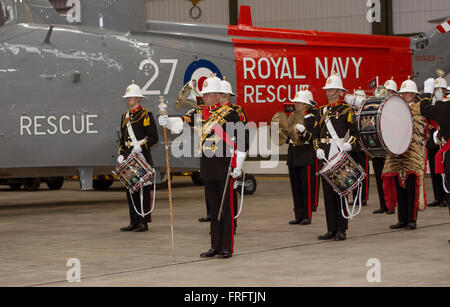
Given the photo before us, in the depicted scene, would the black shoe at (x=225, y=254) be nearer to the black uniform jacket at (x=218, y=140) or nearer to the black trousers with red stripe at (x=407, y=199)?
the black uniform jacket at (x=218, y=140)

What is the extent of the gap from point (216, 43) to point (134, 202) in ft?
13.9

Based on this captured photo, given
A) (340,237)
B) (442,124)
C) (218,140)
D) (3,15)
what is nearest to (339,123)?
(442,124)

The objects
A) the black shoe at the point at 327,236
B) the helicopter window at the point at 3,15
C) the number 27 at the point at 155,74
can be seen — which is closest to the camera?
the black shoe at the point at 327,236

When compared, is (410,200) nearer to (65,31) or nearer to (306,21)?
(65,31)

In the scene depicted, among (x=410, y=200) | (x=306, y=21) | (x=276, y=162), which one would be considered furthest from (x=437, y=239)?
(x=306, y=21)

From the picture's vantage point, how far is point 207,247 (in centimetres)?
839

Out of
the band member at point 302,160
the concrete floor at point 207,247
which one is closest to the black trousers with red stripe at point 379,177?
the concrete floor at point 207,247

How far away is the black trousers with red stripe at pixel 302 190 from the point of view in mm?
10375

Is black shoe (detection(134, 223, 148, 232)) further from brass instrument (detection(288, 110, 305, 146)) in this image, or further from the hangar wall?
the hangar wall

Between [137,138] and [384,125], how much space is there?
10.4 feet

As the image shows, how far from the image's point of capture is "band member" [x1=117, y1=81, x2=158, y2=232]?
9.84 m

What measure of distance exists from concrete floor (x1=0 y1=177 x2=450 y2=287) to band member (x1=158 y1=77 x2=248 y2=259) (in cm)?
24

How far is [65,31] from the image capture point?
12.1 m

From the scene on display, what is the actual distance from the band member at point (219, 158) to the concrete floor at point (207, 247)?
244 millimetres
